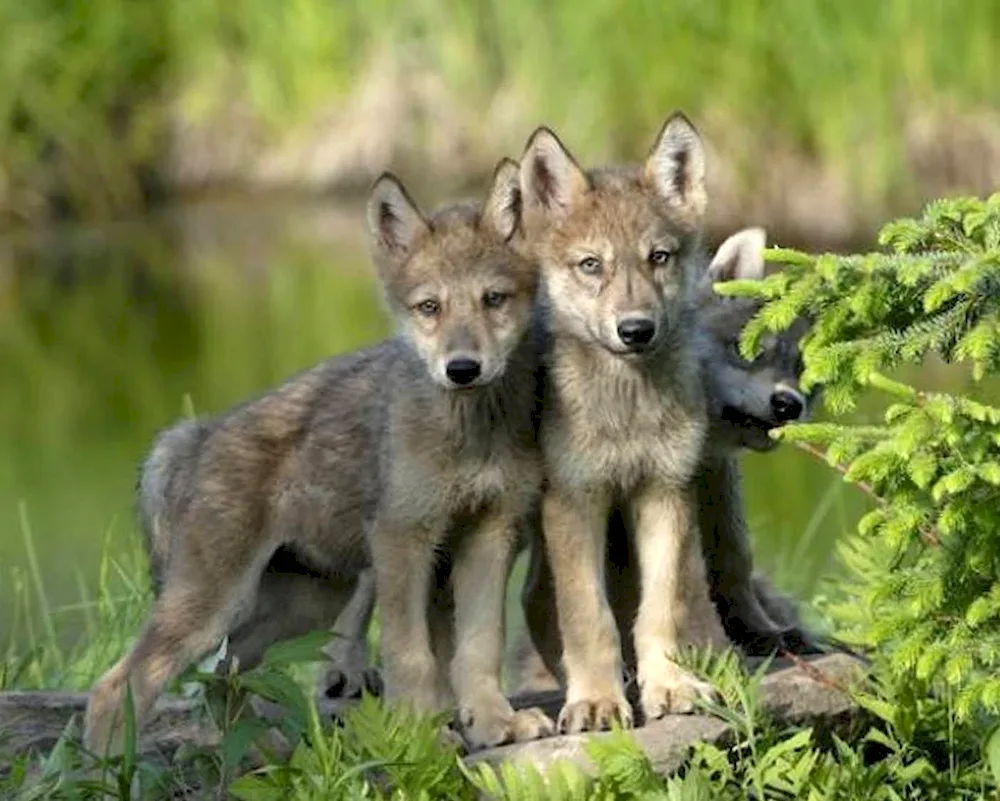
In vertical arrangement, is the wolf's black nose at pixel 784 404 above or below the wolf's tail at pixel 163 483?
above


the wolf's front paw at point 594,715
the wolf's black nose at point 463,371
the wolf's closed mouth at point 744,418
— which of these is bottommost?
the wolf's front paw at point 594,715

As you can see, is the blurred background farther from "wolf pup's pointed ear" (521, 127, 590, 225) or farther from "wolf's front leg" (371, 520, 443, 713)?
"wolf's front leg" (371, 520, 443, 713)

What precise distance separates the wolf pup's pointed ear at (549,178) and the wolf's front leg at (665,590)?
742mm

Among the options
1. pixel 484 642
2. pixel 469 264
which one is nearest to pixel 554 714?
pixel 484 642

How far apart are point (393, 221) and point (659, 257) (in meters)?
0.68

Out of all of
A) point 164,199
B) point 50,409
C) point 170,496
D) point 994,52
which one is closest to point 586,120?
point 994,52

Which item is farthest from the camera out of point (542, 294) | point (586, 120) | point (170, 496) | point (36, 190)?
point (36, 190)

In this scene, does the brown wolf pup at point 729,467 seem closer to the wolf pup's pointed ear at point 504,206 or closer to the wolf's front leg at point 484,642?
the wolf's front leg at point 484,642

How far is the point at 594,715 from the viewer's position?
18.3 ft

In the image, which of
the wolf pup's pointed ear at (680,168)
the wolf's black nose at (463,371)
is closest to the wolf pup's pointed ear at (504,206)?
the wolf pup's pointed ear at (680,168)

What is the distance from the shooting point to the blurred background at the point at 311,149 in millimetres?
15047

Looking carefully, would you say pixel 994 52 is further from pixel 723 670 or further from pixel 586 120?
pixel 723 670

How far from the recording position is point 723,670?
5.56 m

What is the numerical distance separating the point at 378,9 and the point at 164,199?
3.24 meters
